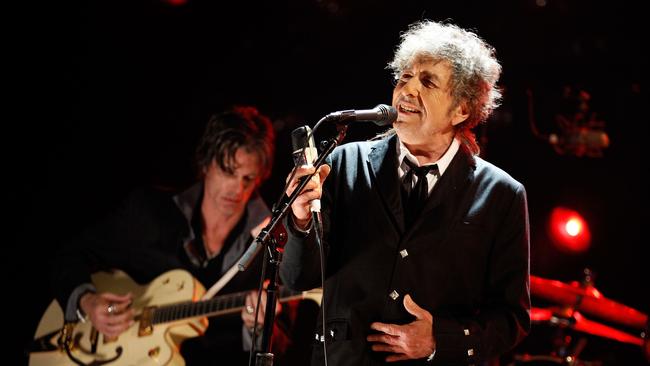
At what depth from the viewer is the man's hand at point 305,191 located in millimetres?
2141

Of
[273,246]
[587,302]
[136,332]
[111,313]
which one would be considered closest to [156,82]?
[111,313]

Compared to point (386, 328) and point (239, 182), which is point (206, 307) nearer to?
point (239, 182)

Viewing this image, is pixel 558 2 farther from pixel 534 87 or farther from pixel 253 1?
pixel 253 1

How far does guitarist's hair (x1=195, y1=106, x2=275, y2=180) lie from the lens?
14.5 feet

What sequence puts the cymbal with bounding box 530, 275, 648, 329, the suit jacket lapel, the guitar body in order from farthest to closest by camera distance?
1. the cymbal with bounding box 530, 275, 648, 329
2. the guitar body
3. the suit jacket lapel

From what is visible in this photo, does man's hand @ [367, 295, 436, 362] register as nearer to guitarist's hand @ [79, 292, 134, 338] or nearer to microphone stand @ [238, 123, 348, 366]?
microphone stand @ [238, 123, 348, 366]

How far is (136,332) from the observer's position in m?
4.33

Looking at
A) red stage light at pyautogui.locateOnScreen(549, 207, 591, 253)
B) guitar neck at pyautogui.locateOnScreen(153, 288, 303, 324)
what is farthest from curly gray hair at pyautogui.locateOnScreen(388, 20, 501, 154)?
red stage light at pyautogui.locateOnScreen(549, 207, 591, 253)

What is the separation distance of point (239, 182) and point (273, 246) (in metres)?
2.25

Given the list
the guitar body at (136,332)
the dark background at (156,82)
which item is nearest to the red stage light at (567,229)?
the dark background at (156,82)

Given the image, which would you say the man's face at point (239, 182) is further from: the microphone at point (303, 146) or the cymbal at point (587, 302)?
the microphone at point (303, 146)

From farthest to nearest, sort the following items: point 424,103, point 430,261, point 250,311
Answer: point 250,311 → point 424,103 → point 430,261

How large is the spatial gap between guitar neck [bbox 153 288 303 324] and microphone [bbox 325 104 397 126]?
187cm

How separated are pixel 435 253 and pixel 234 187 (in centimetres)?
207
